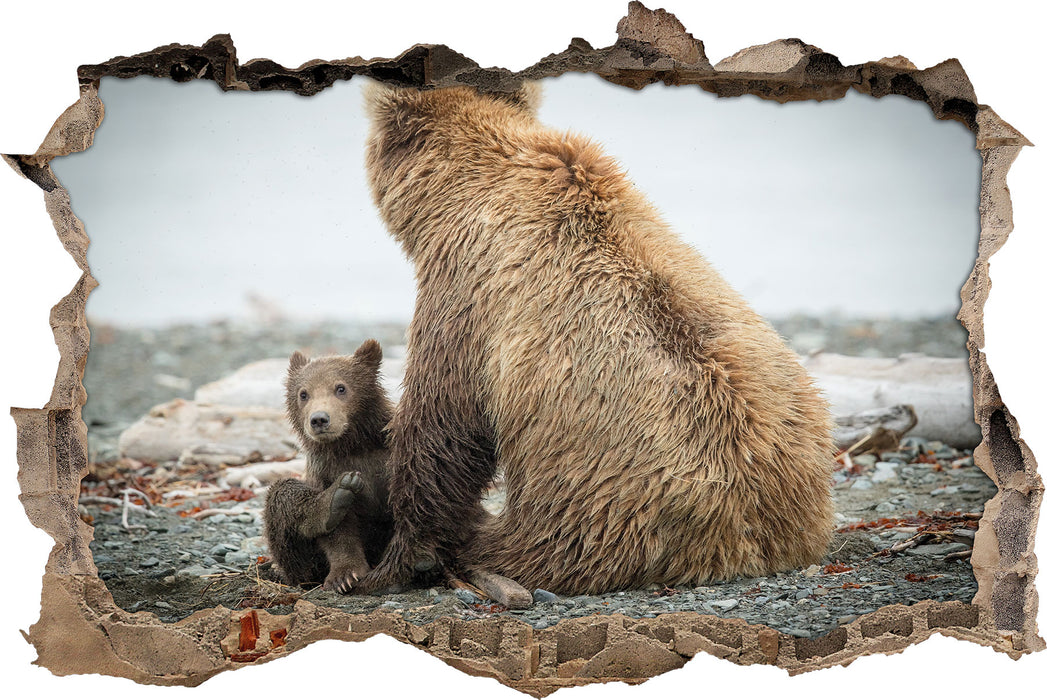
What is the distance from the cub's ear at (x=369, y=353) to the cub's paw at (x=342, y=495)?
0.49 m

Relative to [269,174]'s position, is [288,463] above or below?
below

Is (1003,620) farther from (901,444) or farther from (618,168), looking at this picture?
(618,168)

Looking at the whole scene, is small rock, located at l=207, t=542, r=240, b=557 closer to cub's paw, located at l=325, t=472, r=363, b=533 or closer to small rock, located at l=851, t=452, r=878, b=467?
cub's paw, located at l=325, t=472, r=363, b=533

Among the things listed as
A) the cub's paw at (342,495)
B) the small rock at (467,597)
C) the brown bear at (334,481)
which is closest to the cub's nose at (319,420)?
the brown bear at (334,481)

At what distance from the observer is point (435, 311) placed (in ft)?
14.0

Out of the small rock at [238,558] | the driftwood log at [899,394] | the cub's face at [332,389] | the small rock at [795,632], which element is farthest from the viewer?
the driftwood log at [899,394]

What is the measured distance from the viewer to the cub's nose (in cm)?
416

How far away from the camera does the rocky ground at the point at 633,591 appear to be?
13.1 feet

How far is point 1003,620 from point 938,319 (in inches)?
74.1

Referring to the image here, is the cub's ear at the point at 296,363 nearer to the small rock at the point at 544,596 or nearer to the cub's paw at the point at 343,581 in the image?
the cub's paw at the point at 343,581

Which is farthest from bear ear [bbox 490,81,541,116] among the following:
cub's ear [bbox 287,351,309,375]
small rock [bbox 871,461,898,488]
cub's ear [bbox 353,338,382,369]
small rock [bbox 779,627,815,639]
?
small rock [bbox 871,461,898,488]

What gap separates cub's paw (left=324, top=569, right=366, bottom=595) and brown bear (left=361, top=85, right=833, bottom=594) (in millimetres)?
91

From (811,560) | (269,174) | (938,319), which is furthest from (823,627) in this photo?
(269,174)

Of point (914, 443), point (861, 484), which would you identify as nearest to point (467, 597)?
point (861, 484)
